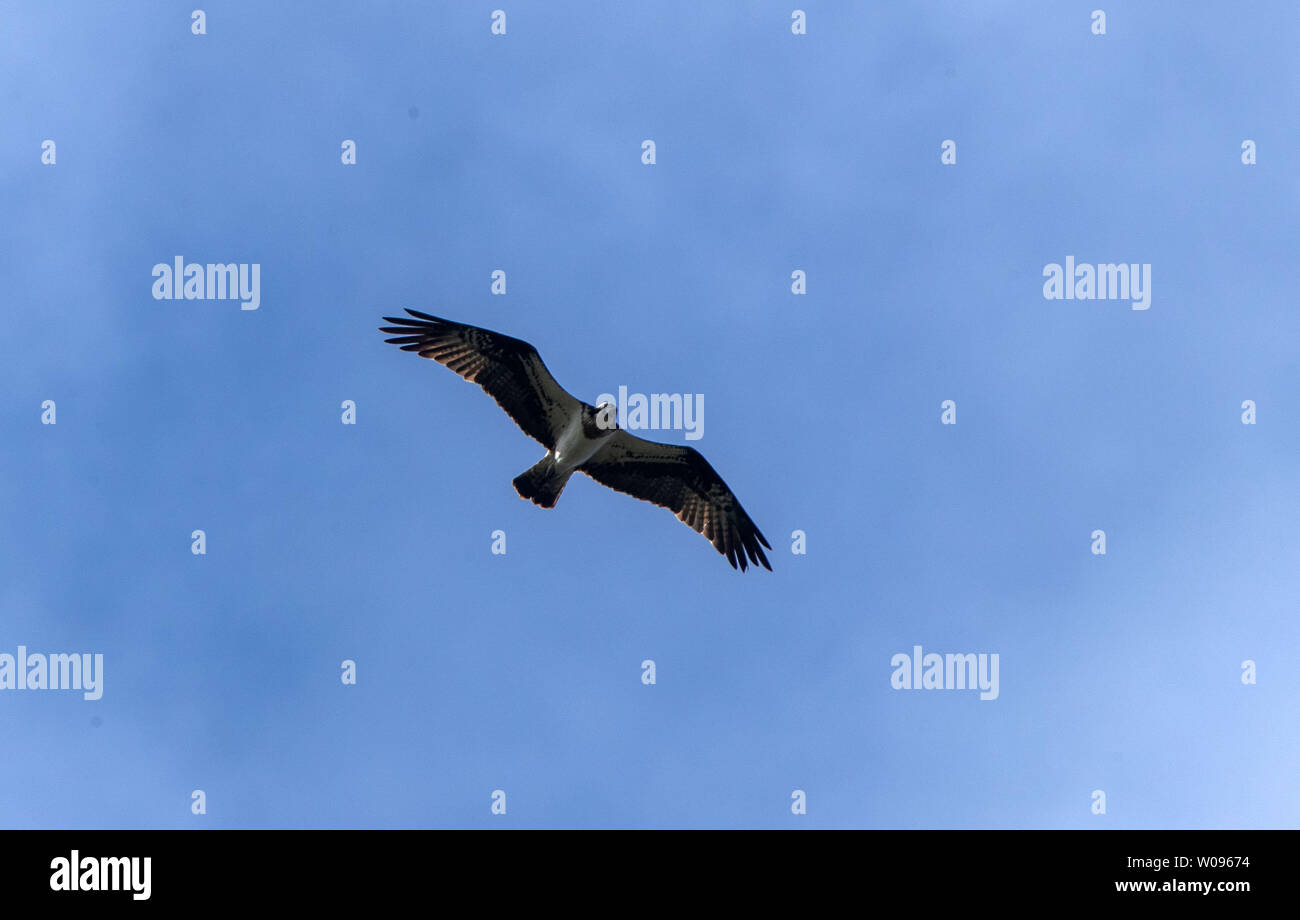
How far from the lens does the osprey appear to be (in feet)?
53.9

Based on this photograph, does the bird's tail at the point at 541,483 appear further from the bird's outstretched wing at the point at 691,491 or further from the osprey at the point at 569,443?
the bird's outstretched wing at the point at 691,491

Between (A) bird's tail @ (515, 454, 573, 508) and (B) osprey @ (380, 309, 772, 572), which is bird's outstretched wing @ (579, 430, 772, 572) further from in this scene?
(A) bird's tail @ (515, 454, 573, 508)

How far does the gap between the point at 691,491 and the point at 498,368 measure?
3.34 metres

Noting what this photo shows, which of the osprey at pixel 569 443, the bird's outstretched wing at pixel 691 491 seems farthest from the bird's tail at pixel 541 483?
the bird's outstretched wing at pixel 691 491

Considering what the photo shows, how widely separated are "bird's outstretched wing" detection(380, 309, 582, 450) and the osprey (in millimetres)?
14

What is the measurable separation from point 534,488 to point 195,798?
696 cm

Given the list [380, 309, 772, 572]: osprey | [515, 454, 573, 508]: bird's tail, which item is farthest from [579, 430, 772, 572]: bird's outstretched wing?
[515, 454, 573, 508]: bird's tail

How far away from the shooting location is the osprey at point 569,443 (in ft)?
53.9
